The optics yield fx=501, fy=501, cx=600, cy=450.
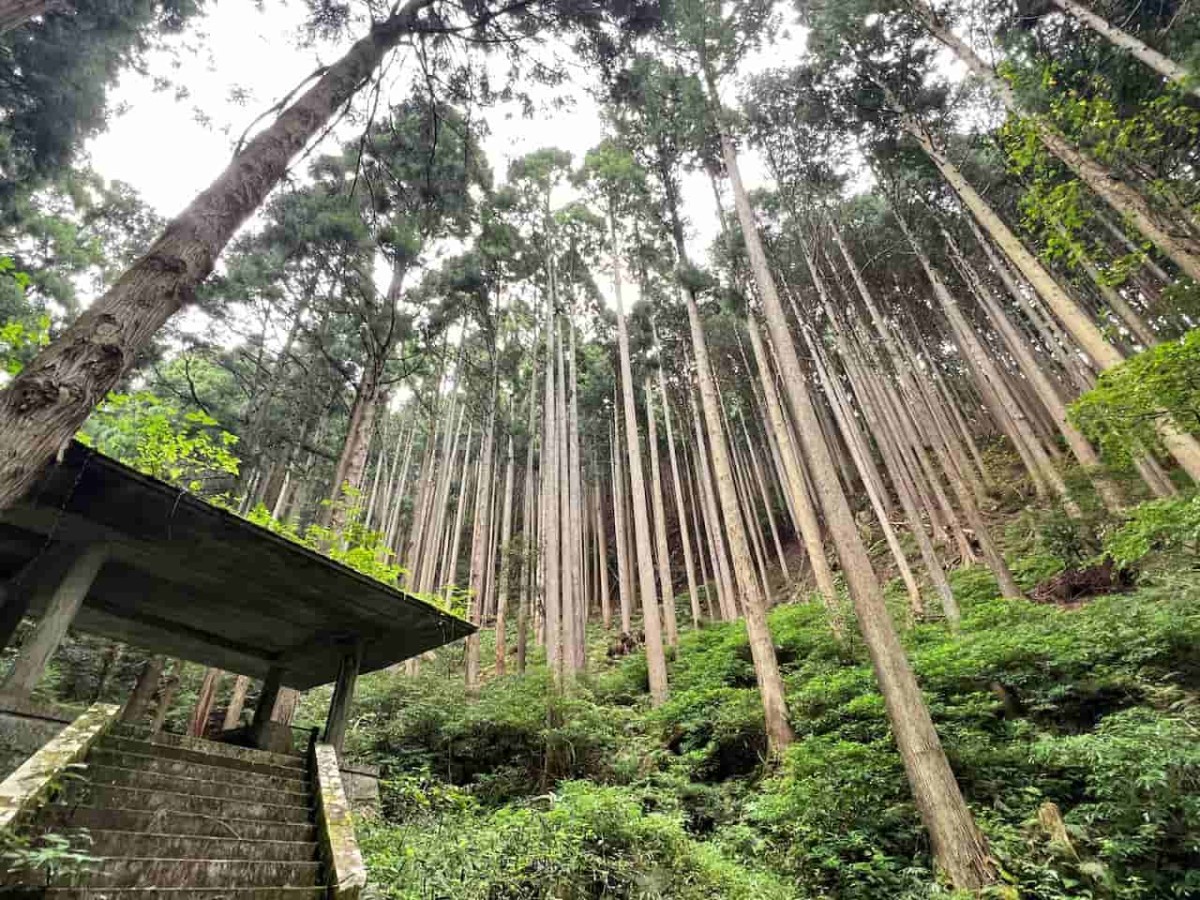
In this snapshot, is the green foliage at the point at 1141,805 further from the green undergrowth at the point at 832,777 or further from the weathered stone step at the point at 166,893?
the weathered stone step at the point at 166,893

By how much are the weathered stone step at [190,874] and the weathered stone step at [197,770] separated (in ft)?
4.40

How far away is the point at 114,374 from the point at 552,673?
868 cm

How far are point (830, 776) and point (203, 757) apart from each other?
6816mm

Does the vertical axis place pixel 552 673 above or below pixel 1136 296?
below

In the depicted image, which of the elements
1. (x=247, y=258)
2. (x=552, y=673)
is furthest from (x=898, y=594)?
(x=247, y=258)

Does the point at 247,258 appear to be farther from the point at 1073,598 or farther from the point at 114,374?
the point at 1073,598

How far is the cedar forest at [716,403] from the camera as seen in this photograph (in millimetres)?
4531

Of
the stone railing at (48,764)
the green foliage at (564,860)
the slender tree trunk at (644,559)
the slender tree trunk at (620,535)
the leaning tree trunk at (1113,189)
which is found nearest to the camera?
the stone railing at (48,764)

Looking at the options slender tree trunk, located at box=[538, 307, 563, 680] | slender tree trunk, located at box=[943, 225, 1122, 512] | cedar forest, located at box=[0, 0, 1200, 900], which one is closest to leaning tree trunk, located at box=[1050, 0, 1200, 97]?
cedar forest, located at box=[0, 0, 1200, 900]

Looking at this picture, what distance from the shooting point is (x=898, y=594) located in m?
14.8

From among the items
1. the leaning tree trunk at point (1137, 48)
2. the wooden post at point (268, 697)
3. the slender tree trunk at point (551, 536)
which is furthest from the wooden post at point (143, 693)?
the leaning tree trunk at point (1137, 48)

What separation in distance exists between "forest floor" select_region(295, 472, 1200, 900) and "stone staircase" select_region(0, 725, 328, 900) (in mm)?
837

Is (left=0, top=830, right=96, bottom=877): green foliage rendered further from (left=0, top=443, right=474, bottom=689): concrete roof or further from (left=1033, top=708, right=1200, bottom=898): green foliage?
(left=1033, top=708, right=1200, bottom=898): green foliage

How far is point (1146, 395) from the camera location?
5.34 meters
